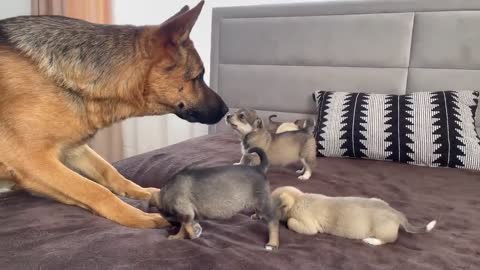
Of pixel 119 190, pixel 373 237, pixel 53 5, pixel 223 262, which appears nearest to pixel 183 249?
pixel 223 262

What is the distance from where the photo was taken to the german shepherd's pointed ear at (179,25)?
4.07 ft

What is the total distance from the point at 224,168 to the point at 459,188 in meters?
0.96

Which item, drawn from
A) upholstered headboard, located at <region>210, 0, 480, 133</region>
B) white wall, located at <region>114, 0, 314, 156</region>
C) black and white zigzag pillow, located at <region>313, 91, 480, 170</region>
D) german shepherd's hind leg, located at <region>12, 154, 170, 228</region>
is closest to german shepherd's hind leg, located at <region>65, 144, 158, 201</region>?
german shepherd's hind leg, located at <region>12, 154, 170, 228</region>

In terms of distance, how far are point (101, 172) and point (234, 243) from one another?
72 centimetres

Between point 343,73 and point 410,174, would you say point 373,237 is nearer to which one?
point 410,174

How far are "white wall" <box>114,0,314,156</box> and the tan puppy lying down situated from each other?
194 cm

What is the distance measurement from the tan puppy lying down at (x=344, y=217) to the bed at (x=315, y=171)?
28mm

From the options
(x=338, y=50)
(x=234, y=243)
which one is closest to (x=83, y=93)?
(x=234, y=243)

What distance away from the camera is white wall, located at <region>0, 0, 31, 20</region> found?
9.05ft

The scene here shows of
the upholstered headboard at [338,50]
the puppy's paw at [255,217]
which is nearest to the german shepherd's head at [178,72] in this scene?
Answer: the puppy's paw at [255,217]

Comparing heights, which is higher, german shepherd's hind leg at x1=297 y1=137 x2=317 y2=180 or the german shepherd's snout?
the german shepherd's snout

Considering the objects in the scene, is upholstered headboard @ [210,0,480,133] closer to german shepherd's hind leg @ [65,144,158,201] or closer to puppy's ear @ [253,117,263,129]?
puppy's ear @ [253,117,263,129]

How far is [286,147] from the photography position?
1.61 metres

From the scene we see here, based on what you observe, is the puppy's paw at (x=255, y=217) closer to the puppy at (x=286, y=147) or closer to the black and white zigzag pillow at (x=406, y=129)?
the puppy at (x=286, y=147)
